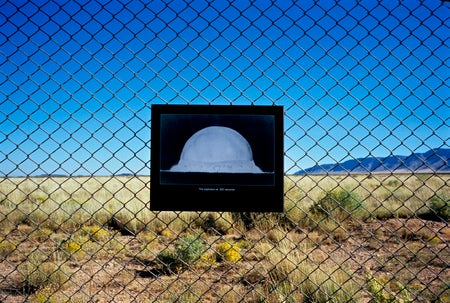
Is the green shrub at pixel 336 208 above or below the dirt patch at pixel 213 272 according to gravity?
above

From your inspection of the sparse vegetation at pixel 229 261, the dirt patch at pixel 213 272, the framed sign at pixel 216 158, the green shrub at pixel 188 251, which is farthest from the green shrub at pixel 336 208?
the framed sign at pixel 216 158

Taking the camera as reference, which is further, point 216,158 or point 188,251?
point 188,251

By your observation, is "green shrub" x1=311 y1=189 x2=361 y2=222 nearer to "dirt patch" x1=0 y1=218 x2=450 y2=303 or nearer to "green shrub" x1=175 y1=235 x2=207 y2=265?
"dirt patch" x1=0 y1=218 x2=450 y2=303

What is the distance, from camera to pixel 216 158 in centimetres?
220

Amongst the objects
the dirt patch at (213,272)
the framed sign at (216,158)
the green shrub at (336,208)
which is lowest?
the dirt patch at (213,272)

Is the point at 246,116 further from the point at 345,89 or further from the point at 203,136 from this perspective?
the point at 345,89

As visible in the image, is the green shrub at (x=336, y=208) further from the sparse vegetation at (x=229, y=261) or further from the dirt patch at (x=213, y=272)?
the dirt patch at (x=213, y=272)

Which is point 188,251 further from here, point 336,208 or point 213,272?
point 336,208

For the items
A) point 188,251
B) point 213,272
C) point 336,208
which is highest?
point 336,208

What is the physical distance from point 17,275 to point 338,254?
200 inches

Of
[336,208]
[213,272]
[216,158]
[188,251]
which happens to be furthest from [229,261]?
[336,208]

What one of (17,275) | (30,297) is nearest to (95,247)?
(17,275)

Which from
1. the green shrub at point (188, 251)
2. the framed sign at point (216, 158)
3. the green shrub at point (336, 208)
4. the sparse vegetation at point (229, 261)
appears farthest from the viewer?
the green shrub at point (336, 208)

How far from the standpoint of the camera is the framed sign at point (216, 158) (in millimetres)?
2195
